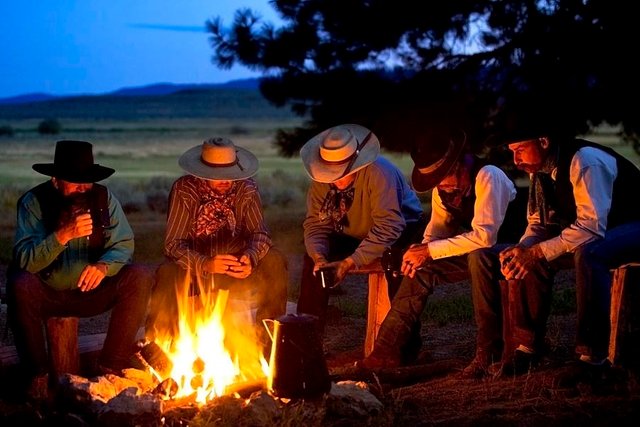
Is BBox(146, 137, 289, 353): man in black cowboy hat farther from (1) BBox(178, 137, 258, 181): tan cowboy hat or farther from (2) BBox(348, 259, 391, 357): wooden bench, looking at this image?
(2) BBox(348, 259, 391, 357): wooden bench

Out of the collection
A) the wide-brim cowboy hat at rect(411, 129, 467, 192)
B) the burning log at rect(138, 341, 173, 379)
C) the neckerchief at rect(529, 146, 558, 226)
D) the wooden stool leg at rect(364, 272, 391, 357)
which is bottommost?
the burning log at rect(138, 341, 173, 379)

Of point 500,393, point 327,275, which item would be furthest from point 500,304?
point 327,275

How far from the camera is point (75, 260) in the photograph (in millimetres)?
5707

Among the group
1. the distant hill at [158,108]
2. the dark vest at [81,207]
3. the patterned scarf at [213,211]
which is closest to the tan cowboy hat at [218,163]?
the patterned scarf at [213,211]

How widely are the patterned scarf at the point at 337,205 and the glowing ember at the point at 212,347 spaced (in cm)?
73

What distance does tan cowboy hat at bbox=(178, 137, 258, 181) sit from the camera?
619 centimetres

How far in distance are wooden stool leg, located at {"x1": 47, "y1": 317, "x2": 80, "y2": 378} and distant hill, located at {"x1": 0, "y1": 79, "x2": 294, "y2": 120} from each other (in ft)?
289

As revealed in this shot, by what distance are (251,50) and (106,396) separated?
669 centimetres

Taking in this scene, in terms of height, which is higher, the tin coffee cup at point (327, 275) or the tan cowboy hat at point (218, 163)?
the tan cowboy hat at point (218, 163)

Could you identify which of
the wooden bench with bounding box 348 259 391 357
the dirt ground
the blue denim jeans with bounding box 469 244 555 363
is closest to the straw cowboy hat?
the dirt ground

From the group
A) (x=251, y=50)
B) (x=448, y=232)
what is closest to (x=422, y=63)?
(x=251, y=50)

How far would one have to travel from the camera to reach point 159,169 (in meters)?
36.3

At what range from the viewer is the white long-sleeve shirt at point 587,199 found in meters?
5.42

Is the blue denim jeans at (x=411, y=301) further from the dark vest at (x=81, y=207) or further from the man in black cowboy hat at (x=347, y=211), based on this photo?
the dark vest at (x=81, y=207)
